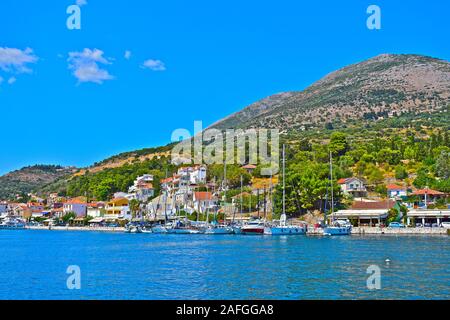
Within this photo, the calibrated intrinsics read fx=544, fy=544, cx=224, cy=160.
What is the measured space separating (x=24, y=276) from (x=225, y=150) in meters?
97.1

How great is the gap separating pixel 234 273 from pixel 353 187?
189 ft

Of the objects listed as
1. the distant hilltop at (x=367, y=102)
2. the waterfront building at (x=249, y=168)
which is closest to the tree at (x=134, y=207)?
the waterfront building at (x=249, y=168)

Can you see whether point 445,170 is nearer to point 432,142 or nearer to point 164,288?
point 432,142

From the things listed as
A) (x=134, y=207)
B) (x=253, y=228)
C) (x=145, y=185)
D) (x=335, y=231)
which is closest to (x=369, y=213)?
(x=335, y=231)

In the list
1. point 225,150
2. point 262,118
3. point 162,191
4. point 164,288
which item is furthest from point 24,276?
point 262,118

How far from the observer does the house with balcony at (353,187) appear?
281ft

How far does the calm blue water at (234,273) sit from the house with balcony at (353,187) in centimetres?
3683

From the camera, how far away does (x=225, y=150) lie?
128625 mm

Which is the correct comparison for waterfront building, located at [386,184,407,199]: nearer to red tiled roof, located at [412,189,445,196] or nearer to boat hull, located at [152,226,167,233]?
red tiled roof, located at [412,189,445,196]

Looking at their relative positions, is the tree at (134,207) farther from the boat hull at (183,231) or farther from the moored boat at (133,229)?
the boat hull at (183,231)

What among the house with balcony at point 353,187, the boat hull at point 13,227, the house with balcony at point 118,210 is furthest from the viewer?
the boat hull at point 13,227

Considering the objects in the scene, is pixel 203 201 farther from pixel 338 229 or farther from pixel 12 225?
pixel 12 225

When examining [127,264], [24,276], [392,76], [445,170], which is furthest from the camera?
[392,76]

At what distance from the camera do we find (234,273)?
32125 millimetres
